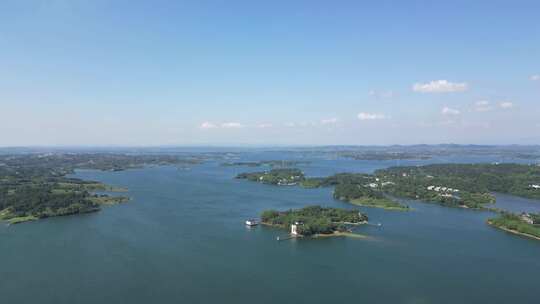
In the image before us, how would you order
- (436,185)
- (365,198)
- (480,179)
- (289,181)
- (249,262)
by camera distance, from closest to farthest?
(249,262), (365,198), (436,185), (480,179), (289,181)

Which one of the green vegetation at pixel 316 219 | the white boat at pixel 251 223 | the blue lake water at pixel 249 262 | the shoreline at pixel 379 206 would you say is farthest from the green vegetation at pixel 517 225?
the white boat at pixel 251 223

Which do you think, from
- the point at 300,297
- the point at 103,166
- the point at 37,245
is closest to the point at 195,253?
the point at 300,297

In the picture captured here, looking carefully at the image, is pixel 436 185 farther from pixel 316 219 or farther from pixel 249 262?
pixel 249 262

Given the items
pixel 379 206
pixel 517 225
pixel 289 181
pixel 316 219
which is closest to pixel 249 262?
pixel 316 219

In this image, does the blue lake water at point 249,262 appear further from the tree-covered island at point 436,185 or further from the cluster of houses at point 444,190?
the cluster of houses at point 444,190

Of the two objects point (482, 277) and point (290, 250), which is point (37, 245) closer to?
point (290, 250)
